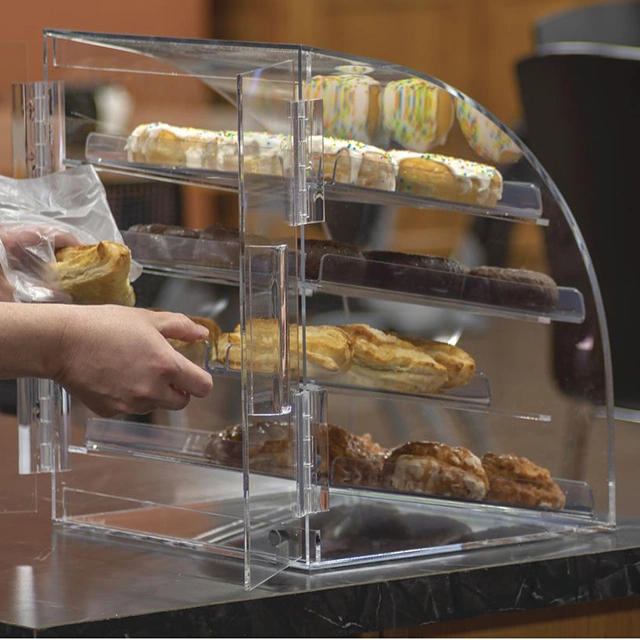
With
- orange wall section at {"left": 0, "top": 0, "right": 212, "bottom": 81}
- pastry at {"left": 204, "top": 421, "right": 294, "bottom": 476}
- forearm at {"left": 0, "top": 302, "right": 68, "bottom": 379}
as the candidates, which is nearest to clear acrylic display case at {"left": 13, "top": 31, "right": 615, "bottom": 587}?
pastry at {"left": 204, "top": 421, "right": 294, "bottom": 476}

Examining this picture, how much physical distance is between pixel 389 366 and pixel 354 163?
0.69 ft

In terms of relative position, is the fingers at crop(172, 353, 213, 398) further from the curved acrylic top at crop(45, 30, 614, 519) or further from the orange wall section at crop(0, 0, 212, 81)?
the orange wall section at crop(0, 0, 212, 81)

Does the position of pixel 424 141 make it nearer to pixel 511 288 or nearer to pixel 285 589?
pixel 511 288

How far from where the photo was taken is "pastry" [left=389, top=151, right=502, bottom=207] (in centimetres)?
132

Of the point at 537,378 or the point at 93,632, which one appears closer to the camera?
the point at 93,632

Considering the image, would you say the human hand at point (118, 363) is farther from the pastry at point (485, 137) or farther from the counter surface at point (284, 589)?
the pastry at point (485, 137)

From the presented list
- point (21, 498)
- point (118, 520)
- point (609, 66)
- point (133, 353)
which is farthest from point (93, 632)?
point (609, 66)

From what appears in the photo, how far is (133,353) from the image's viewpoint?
1131mm

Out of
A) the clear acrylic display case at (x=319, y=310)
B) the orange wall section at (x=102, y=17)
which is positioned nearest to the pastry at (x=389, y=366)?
the clear acrylic display case at (x=319, y=310)

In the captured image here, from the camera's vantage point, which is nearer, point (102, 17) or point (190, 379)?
point (190, 379)

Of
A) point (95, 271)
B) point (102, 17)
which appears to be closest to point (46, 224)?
point (95, 271)

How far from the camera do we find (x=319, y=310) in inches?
51.5

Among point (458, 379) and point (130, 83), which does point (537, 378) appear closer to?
point (458, 379)

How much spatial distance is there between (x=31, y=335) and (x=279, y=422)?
0.24 meters
